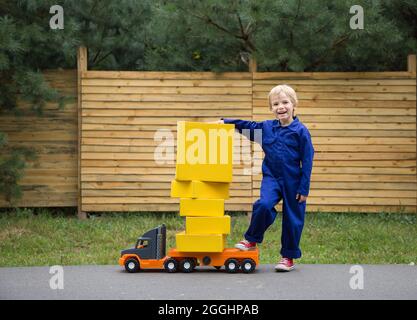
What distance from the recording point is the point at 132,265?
684 cm

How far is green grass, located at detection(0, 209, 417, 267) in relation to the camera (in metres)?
9.23

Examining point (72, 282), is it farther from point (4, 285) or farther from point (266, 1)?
point (266, 1)

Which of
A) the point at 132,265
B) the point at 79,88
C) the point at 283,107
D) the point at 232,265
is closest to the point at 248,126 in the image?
the point at 283,107

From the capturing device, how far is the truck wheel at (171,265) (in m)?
6.84

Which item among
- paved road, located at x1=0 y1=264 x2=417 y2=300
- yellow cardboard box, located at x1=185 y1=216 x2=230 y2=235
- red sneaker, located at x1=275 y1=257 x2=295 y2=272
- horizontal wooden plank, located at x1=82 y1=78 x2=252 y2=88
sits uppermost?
horizontal wooden plank, located at x1=82 y1=78 x2=252 y2=88

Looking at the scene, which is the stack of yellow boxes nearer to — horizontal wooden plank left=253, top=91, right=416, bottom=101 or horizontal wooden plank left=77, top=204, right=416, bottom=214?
horizontal wooden plank left=77, top=204, right=416, bottom=214

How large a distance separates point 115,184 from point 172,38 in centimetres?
226

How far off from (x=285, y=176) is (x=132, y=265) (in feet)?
4.81

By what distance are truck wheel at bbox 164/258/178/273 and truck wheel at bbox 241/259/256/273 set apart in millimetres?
556

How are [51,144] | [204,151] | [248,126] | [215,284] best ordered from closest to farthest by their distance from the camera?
[215,284]
[204,151]
[248,126]
[51,144]

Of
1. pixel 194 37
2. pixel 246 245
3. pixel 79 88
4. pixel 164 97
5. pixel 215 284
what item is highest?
pixel 194 37

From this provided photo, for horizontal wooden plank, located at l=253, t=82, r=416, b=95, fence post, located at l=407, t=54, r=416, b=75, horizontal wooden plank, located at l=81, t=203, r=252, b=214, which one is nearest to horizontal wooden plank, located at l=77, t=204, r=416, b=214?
horizontal wooden plank, located at l=81, t=203, r=252, b=214

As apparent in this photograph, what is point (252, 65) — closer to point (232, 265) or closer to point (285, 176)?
point (285, 176)

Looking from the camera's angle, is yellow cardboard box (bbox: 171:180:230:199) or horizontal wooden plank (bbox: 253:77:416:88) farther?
horizontal wooden plank (bbox: 253:77:416:88)
